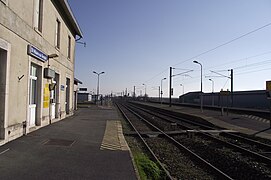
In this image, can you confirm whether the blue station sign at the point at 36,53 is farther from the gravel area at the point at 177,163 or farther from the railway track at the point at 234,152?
the railway track at the point at 234,152

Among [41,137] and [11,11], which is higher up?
[11,11]

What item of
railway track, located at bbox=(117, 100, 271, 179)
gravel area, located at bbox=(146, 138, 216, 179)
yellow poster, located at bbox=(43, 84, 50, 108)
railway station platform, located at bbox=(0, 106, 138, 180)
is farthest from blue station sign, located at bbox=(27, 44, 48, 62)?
railway track, located at bbox=(117, 100, 271, 179)

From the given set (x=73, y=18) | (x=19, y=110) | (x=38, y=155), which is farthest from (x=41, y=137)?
(x=73, y=18)

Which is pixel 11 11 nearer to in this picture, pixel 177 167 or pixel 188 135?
pixel 177 167

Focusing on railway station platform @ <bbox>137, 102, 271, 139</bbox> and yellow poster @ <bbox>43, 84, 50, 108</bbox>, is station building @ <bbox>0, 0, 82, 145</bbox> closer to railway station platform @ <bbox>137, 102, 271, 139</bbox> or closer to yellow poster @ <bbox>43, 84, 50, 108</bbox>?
yellow poster @ <bbox>43, 84, 50, 108</bbox>

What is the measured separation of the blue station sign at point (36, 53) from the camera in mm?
12587

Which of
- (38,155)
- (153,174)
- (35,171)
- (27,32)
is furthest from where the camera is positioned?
(27,32)

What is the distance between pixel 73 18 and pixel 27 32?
38.9 feet

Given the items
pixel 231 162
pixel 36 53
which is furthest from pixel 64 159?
pixel 36 53

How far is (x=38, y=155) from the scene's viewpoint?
349 inches

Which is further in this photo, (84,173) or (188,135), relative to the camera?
(188,135)

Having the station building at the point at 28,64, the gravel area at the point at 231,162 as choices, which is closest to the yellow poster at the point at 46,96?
the station building at the point at 28,64

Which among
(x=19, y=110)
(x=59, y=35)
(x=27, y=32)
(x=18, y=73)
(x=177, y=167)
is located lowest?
(x=177, y=167)

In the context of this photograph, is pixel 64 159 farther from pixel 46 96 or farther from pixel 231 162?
pixel 46 96
